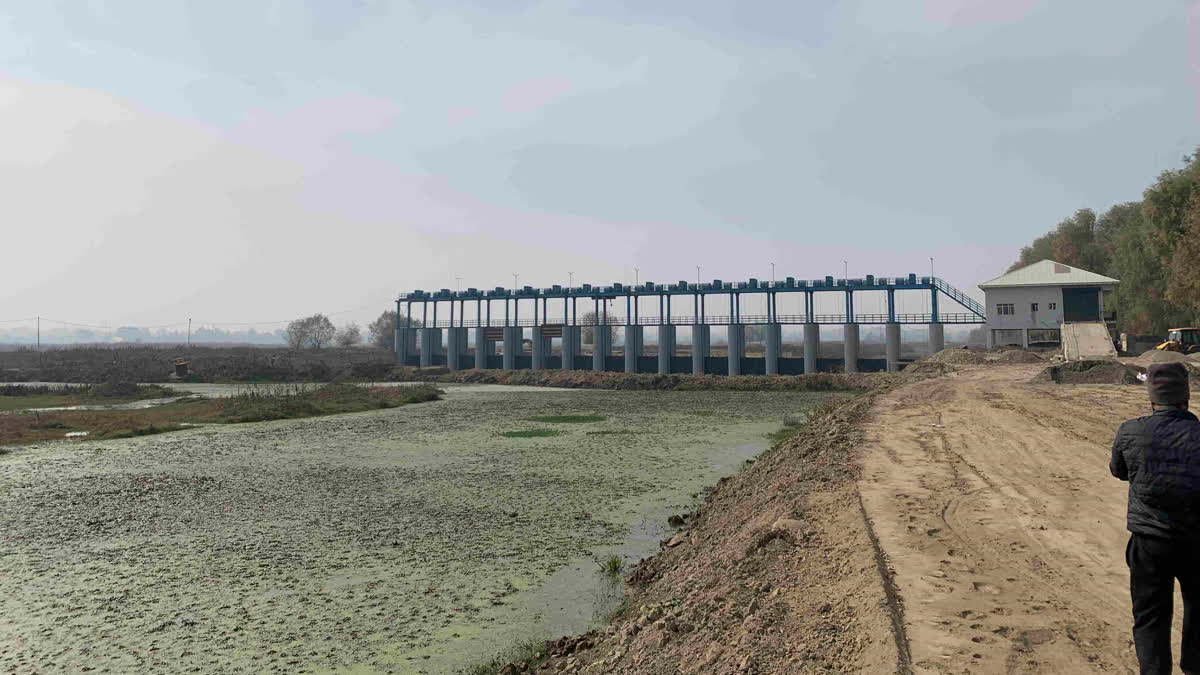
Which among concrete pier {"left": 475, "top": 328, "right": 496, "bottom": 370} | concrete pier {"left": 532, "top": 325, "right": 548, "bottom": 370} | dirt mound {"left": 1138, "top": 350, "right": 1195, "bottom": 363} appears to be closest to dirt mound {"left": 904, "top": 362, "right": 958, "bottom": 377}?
dirt mound {"left": 1138, "top": 350, "right": 1195, "bottom": 363}

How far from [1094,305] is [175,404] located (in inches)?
2522

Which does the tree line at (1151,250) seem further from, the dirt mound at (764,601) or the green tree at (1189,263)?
the dirt mound at (764,601)

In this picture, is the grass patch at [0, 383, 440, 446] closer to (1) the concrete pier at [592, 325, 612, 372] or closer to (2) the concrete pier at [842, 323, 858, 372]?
(1) the concrete pier at [592, 325, 612, 372]

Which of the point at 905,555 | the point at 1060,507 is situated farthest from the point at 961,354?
the point at 905,555

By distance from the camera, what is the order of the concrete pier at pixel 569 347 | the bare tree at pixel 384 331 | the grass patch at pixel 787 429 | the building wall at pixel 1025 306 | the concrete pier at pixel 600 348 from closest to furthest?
the grass patch at pixel 787 429 < the building wall at pixel 1025 306 < the concrete pier at pixel 600 348 < the concrete pier at pixel 569 347 < the bare tree at pixel 384 331

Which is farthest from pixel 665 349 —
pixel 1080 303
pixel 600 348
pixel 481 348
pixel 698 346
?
pixel 1080 303

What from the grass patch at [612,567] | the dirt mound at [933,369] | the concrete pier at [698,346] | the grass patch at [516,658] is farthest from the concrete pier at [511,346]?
the grass patch at [516,658]

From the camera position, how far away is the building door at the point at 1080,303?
48.6 meters

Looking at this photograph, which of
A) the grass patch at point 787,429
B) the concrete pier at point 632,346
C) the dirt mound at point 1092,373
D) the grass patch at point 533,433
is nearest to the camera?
the dirt mound at point 1092,373

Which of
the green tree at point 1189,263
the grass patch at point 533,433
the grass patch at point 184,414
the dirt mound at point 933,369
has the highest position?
the green tree at point 1189,263

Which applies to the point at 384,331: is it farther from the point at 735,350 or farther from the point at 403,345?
the point at 735,350

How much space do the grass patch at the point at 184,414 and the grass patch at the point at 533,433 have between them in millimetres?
15718

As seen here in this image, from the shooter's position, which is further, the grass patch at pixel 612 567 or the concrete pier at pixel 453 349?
the concrete pier at pixel 453 349

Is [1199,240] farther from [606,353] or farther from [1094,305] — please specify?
[606,353]
